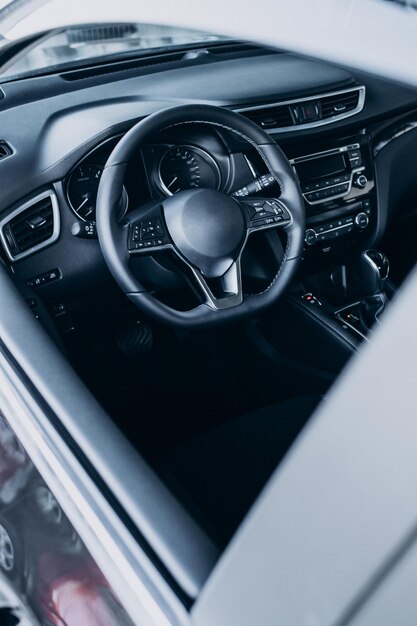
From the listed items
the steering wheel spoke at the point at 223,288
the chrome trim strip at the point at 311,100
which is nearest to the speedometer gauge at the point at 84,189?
the steering wheel spoke at the point at 223,288

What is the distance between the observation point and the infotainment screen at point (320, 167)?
225cm

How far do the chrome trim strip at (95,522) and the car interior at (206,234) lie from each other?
436mm

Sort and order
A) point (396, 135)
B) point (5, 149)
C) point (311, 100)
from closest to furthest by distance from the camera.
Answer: point (5, 149), point (311, 100), point (396, 135)

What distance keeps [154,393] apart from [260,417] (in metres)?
0.52

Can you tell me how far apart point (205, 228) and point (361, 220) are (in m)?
0.93

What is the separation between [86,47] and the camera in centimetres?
246

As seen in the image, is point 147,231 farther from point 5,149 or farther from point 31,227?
point 5,149

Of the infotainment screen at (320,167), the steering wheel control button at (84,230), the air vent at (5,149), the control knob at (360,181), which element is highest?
the air vent at (5,149)

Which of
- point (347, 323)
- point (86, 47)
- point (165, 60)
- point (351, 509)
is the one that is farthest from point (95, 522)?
point (86, 47)

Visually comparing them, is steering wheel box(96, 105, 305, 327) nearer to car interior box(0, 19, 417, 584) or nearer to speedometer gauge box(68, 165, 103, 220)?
car interior box(0, 19, 417, 584)

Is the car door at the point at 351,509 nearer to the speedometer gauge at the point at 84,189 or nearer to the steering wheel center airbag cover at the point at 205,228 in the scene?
the steering wheel center airbag cover at the point at 205,228

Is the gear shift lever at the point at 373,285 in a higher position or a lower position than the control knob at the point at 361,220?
lower

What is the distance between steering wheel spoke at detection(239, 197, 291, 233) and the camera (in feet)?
5.95

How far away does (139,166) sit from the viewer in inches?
72.6
